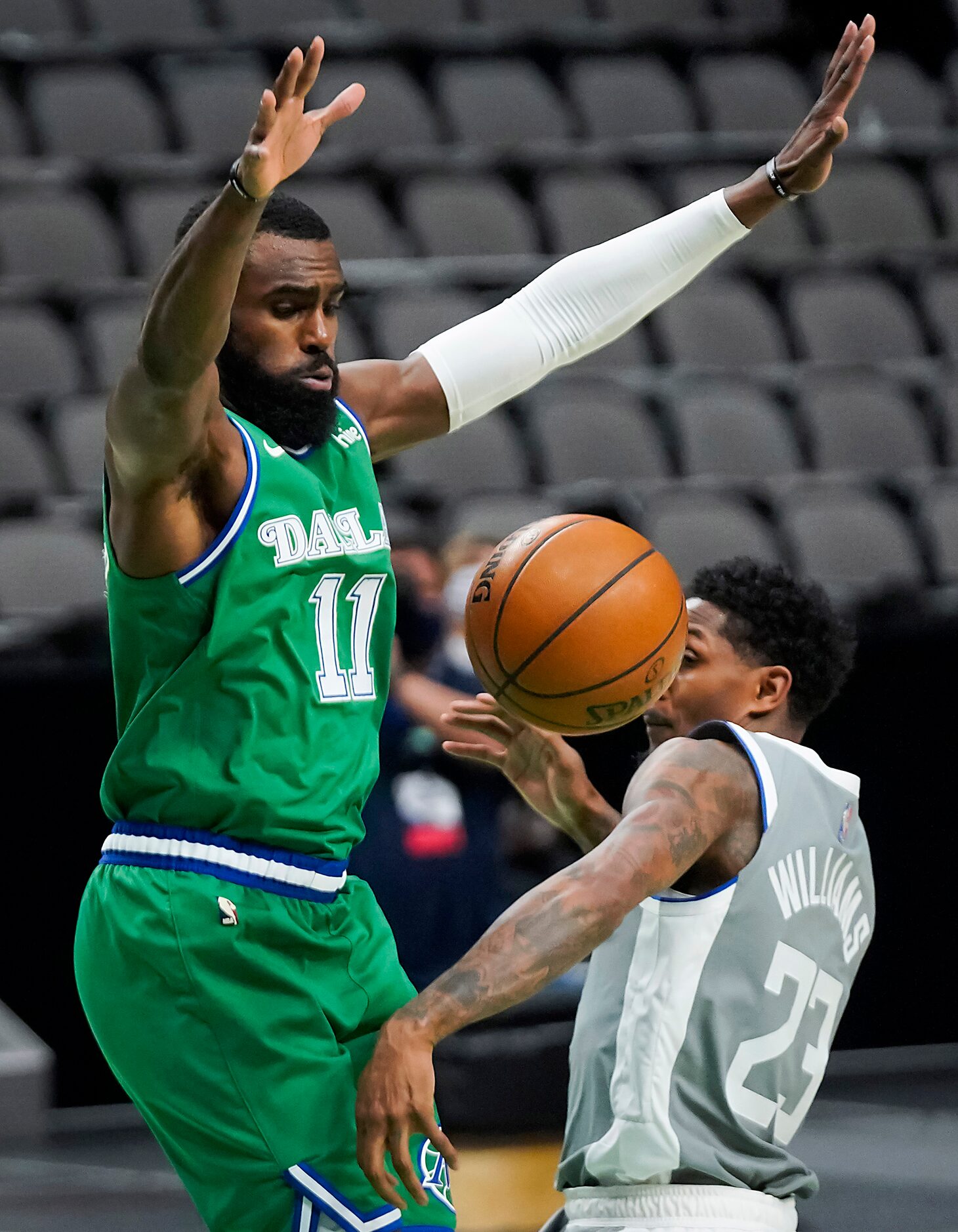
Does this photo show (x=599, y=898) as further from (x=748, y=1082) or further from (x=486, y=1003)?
(x=748, y=1082)

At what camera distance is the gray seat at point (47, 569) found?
682 centimetres

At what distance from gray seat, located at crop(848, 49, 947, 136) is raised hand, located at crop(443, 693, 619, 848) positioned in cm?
774

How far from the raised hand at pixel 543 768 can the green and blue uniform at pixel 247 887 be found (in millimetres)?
471

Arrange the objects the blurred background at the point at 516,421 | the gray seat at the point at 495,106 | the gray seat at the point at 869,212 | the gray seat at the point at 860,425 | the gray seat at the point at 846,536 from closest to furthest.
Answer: the blurred background at the point at 516,421 < the gray seat at the point at 846,536 < the gray seat at the point at 860,425 < the gray seat at the point at 869,212 < the gray seat at the point at 495,106

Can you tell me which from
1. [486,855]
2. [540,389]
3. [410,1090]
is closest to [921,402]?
[540,389]

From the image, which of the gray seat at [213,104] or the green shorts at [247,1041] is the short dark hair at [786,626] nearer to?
the green shorts at [247,1041]

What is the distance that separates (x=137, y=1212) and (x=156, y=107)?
18.6 feet

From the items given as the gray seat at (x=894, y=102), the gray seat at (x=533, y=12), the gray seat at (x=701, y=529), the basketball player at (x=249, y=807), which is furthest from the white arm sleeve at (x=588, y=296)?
the gray seat at (x=533, y=12)

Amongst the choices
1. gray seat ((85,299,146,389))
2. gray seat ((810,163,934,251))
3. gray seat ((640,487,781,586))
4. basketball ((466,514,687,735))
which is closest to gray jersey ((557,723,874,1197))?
basketball ((466,514,687,735))

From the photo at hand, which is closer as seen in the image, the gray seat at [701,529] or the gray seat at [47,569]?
the gray seat at [47,569]

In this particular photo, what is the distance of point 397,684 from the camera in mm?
6203

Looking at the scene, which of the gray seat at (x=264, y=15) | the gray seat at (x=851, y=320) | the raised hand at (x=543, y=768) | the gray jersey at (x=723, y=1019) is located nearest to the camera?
the gray jersey at (x=723, y=1019)

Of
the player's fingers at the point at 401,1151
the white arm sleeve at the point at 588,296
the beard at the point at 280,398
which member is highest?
the white arm sleeve at the point at 588,296

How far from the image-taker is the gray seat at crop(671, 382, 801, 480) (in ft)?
27.2
